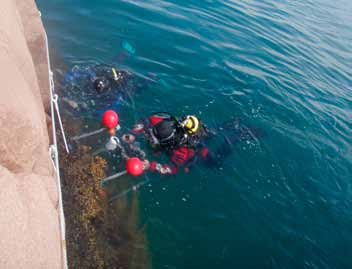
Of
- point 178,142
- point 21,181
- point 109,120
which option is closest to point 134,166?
point 178,142

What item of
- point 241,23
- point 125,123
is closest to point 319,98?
point 241,23

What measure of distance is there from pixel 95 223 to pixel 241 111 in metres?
6.62

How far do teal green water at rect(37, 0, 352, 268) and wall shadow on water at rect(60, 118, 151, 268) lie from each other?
372 mm

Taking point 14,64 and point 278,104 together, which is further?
point 278,104

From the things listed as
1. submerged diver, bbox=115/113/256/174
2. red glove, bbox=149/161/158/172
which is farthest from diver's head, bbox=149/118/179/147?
red glove, bbox=149/161/158/172

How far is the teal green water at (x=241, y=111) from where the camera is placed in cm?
689

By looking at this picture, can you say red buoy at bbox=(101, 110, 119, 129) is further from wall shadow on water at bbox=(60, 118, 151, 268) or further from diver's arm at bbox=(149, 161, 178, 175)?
diver's arm at bbox=(149, 161, 178, 175)

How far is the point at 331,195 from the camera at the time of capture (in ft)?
28.5

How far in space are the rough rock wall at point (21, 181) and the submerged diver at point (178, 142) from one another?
346 centimetres

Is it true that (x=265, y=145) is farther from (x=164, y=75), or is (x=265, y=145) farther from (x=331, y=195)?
(x=164, y=75)

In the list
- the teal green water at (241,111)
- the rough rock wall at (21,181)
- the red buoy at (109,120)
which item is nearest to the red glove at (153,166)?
the teal green water at (241,111)

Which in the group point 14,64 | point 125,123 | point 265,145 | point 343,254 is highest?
point 14,64

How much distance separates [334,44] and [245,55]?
7582 millimetres

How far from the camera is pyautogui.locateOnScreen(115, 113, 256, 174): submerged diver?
7.60 metres
